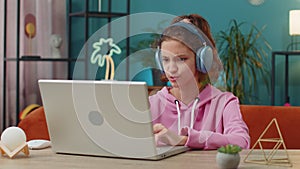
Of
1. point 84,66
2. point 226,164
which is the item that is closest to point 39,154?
point 226,164

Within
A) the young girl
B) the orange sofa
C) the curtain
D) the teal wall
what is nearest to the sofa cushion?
the young girl

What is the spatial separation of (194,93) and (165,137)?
13.9 inches

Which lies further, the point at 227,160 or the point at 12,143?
the point at 12,143

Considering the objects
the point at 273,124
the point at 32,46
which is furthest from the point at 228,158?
the point at 32,46

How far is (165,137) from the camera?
172cm

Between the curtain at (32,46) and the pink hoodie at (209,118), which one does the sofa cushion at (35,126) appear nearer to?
the pink hoodie at (209,118)

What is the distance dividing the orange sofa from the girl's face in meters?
0.44

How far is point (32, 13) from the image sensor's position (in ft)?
15.7

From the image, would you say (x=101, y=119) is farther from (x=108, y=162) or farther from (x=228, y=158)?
(x=228, y=158)

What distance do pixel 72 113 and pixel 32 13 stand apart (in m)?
3.31

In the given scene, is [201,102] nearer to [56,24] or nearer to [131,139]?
[131,139]

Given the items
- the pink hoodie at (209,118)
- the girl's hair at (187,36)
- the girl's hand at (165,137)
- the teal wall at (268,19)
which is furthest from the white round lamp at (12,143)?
the teal wall at (268,19)

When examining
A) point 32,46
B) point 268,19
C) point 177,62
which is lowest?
point 177,62

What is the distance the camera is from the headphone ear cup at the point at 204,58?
1938mm
